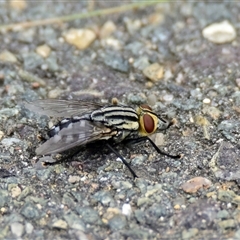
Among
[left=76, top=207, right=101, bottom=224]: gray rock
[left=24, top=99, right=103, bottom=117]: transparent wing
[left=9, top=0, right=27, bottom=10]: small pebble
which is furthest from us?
[left=9, top=0, right=27, bottom=10]: small pebble

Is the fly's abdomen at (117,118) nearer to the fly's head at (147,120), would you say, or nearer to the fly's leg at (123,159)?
the fly's head at (147,120)

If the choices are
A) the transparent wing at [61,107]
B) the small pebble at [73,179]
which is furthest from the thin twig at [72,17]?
the small pebble at [73,179]

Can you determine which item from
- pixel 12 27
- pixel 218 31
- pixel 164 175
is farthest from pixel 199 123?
pixel 12 27

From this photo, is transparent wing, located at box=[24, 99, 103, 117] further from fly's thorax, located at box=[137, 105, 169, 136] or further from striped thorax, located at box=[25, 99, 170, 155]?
fly's thorax, located at box=[137, 105, 169, 136]

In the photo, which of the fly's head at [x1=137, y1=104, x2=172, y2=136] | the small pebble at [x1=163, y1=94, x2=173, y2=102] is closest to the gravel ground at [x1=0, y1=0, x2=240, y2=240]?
the small pebble at [x1=163, y1=94, x2=173, y2=102]

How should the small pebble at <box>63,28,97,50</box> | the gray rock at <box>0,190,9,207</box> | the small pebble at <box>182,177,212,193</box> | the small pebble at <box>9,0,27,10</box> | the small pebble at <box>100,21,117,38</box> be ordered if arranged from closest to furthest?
1. the gray rock at <box>0,190,9,207</box>
2. the small pebble at <box>182,177,212,193</box>
3. the small pebble at <box>63,28,97,50</box>
4. the small pebble at <box>100,21,117,38</box>
5. the small pebble at <box>9,0,27,10</box>

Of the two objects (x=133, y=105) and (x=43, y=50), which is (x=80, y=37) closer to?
(x=43, y=50)

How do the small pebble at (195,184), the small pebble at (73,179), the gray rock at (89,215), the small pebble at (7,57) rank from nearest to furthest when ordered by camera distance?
the gray rock at (89,215), the small pebble at (195,184), the small pebble at (73,179), the small pebble at (7,57)
